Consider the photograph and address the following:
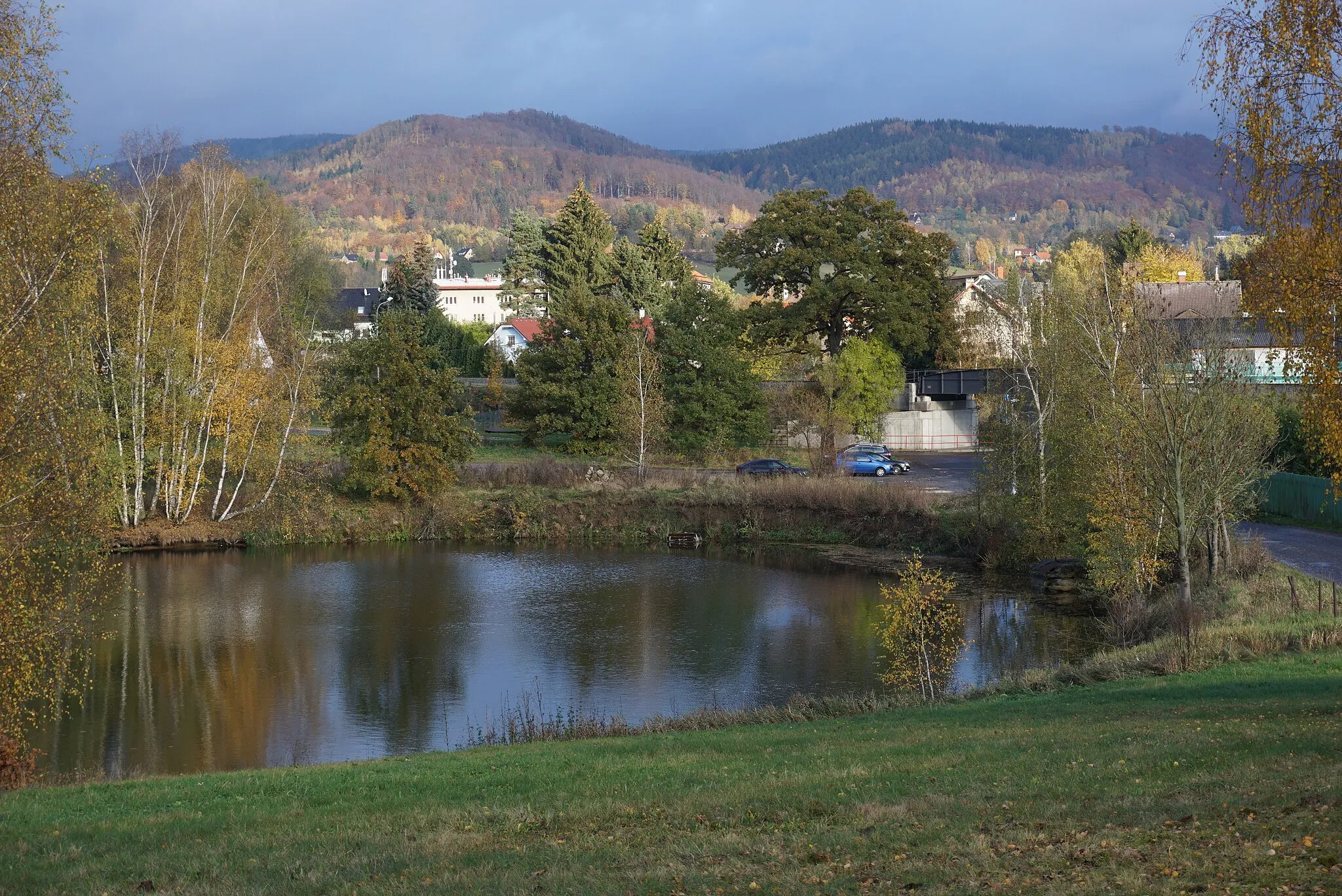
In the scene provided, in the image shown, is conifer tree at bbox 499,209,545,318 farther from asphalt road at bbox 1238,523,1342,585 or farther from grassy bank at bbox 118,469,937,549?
asphalt road at bbox 1238,523,1342,585

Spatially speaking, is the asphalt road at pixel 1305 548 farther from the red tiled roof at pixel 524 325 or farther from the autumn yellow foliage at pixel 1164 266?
the red tiled roof at pixel 524 325

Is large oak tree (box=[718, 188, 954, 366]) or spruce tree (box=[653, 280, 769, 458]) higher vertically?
large oak tree (box=[718, 188, 954, 366])

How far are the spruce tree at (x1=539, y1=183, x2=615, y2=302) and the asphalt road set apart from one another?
155 feet

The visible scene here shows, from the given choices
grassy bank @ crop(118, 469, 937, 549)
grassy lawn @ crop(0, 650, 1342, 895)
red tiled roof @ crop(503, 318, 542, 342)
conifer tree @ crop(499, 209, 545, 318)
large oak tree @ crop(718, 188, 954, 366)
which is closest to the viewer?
grassy lawn @ crop(0, 650, 1342, 895)

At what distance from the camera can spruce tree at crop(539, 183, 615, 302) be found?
75625 mm

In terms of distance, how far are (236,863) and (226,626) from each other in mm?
22953

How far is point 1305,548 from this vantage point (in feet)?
103

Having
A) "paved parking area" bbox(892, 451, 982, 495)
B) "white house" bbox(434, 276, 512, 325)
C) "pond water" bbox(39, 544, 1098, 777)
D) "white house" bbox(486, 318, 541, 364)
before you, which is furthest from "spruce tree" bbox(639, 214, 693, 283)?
"white house" bbox(434, 276, 512, 325)

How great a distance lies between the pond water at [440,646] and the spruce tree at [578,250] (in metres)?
36.9

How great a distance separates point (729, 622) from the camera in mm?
31516

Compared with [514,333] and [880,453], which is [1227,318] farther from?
[514,333]

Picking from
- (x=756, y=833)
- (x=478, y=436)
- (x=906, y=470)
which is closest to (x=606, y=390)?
(x=478, y=436)

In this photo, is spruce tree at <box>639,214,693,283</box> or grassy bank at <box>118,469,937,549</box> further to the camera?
spruce tree at <box>639,214,693,283</box>

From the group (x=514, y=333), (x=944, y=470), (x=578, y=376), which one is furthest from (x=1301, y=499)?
(x=514, y=333)
